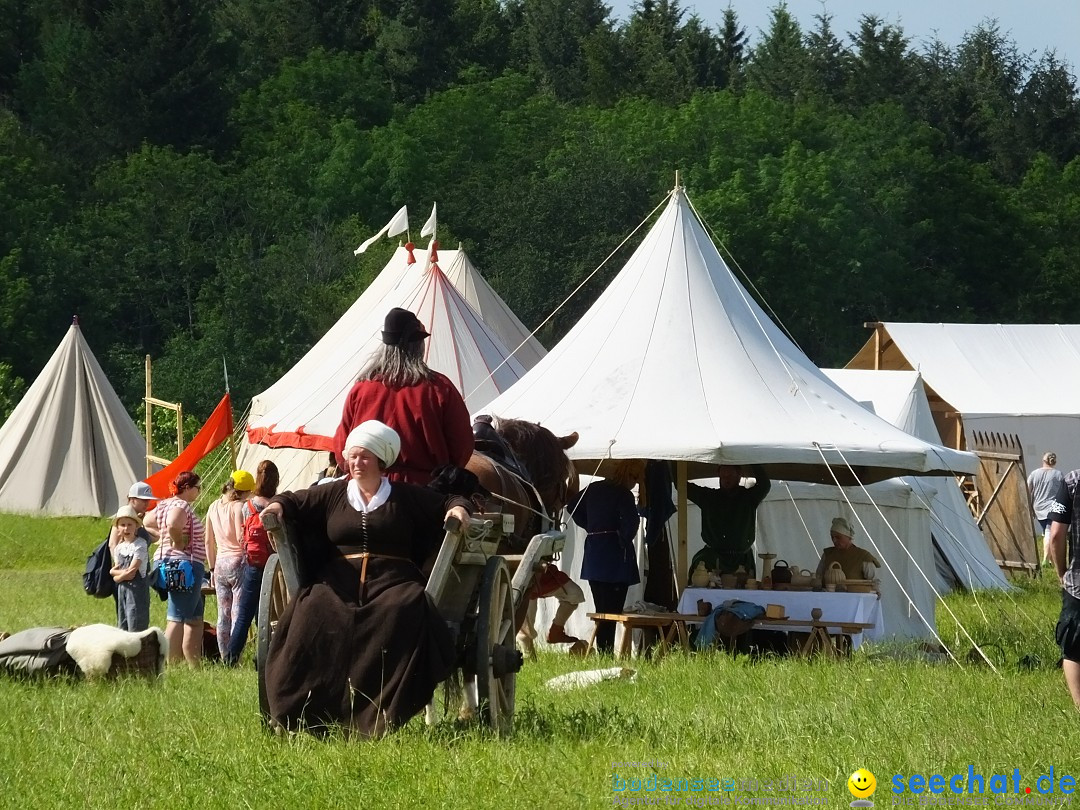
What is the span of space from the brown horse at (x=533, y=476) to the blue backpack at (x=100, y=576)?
7.71 feet

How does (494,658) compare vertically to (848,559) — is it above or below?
above

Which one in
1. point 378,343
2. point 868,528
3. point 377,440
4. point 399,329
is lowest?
point 868,528

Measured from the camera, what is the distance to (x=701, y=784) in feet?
16.5

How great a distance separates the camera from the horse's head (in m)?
8.73

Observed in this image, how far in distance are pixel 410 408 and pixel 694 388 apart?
419 centimetres

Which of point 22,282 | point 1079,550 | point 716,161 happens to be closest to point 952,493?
point 1079,550

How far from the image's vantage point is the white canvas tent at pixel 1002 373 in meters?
26.2

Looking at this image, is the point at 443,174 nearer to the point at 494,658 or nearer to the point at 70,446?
the point at 70,446

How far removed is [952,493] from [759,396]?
19.8 feet

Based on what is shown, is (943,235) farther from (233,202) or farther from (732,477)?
(732,477)

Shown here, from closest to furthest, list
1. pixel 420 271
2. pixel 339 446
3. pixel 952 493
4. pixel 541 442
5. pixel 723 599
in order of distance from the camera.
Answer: pixel 339 446, pixel 541 442, pixel 723 599, pixel 952 493, pixel 420 271

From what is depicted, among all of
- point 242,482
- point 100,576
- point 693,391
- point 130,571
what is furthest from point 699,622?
point 100,576

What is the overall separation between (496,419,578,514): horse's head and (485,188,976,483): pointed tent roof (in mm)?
660

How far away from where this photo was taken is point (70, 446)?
2211 centimetres
